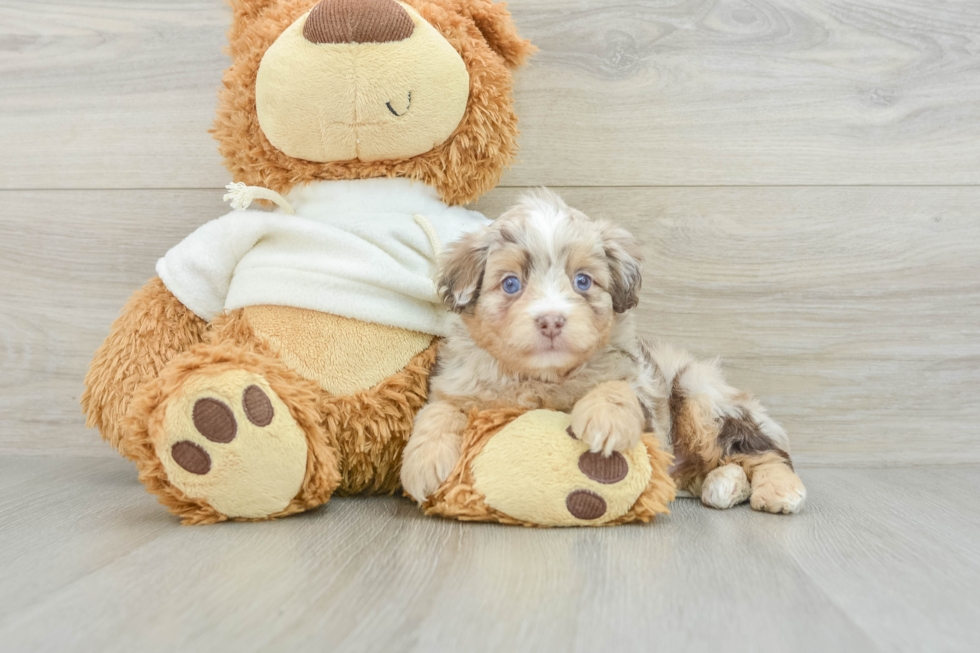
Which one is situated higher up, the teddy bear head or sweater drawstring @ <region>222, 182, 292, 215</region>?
the teddy bear head

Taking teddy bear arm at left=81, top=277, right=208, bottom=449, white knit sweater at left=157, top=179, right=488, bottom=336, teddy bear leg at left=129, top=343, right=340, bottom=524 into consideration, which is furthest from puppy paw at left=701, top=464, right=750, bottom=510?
teddy bear arm at left=81, top=277, right=208, bottom=449

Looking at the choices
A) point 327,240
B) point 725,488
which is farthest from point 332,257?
point 725,488

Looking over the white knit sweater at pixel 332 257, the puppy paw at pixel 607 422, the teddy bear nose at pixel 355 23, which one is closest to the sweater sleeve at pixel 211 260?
the white knit sweater at pixel 332 257

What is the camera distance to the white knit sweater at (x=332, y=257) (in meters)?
1.50

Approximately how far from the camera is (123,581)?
1.04 m

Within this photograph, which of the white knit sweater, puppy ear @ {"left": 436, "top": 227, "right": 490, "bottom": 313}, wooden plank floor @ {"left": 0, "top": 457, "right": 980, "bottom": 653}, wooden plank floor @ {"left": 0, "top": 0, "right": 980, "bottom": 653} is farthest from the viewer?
wooden plank floor @ {"left": 0, "top": 0, "right": 980, "bottom": 653}

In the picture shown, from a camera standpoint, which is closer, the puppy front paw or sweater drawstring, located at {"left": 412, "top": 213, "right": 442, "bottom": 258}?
the puppy front paw

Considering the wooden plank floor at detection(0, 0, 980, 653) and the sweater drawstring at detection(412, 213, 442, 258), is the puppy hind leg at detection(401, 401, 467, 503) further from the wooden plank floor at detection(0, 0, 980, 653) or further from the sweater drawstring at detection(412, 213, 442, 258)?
the wooden plank floor at detection(0, 0, 980, 653)

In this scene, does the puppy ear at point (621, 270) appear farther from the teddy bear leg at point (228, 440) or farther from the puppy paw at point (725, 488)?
the teddy bear leg at point (228, 440)

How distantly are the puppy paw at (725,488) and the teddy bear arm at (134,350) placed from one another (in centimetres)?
110

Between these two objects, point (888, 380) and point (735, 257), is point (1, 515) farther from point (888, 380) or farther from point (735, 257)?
point (888, 380)

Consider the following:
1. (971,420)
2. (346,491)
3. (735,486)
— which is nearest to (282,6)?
(346,491)

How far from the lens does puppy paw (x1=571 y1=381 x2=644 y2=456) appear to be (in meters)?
1.24

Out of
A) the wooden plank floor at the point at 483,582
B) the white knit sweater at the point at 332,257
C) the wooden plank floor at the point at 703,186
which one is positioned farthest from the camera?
the wooden plank floor at the point at 703,186
